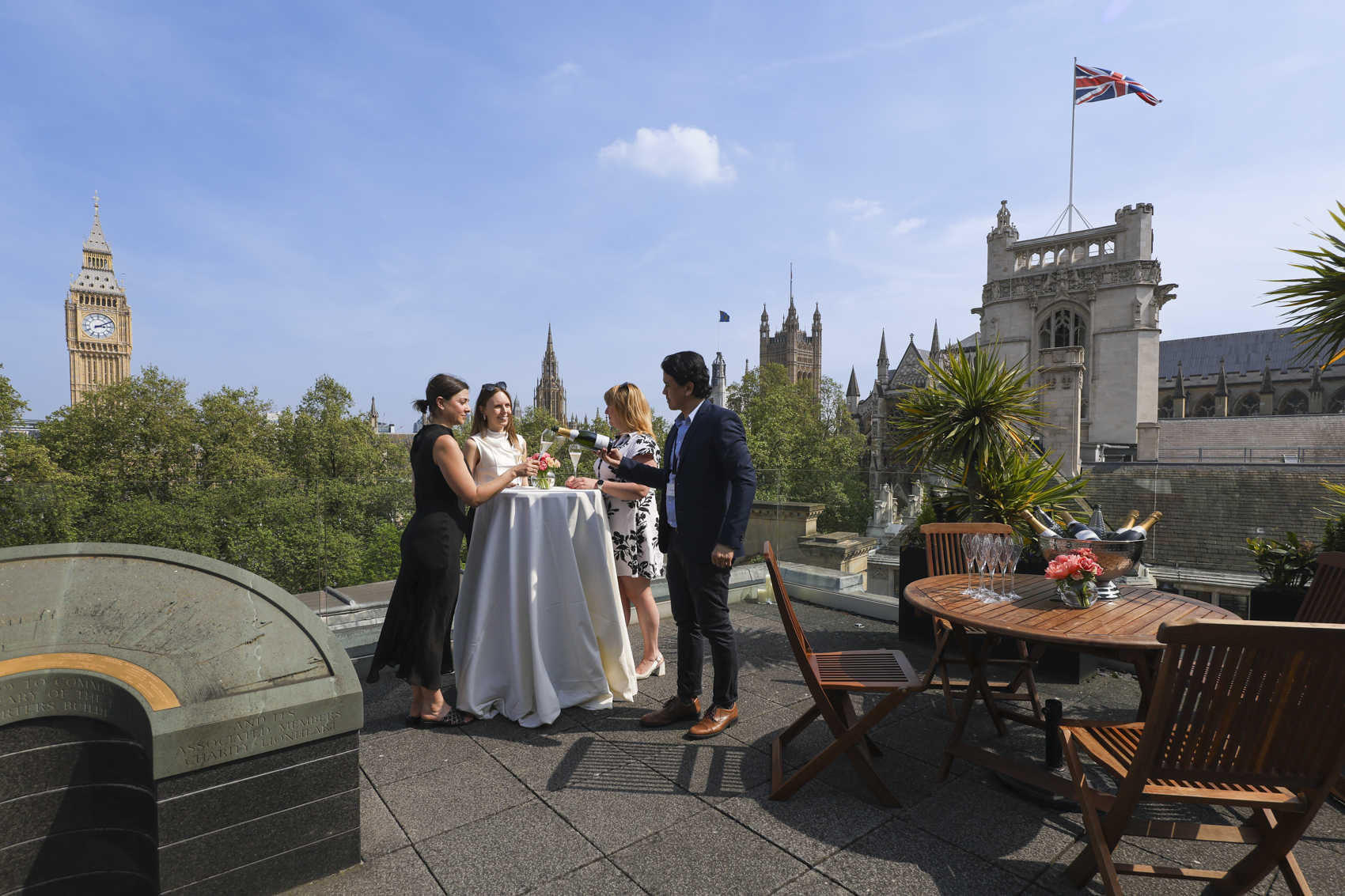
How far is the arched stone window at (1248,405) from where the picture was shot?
4850cm

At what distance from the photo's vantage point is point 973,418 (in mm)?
5074

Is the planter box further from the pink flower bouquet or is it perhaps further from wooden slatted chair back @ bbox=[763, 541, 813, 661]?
wooden slatted chair back @ bbox=[763, 541, 813, 661]

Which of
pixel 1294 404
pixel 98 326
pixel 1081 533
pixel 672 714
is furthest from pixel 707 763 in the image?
pixel 98 326

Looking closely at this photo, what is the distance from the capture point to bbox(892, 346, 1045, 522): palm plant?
5.06m

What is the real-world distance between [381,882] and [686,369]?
248 centimetres

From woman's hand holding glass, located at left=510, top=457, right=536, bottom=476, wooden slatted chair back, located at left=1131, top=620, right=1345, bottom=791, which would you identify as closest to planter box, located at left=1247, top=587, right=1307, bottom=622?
wooden slatted chair back, located at left=1131, top=620, right=1345, bottom=791

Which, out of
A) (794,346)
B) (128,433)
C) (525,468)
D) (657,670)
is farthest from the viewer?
(794,346)

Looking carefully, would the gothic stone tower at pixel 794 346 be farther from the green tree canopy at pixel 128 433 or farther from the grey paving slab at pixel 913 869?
the grey paving slab at pixel 913 869

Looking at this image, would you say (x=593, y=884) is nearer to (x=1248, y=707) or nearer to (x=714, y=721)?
(x=714, y=721)

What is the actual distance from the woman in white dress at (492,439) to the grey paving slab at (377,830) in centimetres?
154

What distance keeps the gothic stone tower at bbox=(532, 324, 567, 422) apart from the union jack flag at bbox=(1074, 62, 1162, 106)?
97801 mm

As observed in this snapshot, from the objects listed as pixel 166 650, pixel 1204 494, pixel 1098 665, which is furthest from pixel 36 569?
pixel 1204 494

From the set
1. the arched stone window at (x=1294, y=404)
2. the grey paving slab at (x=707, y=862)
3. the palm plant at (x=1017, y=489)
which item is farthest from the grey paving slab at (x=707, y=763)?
the arched stone window at (x=1294, y=404)

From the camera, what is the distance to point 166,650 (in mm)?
1941
